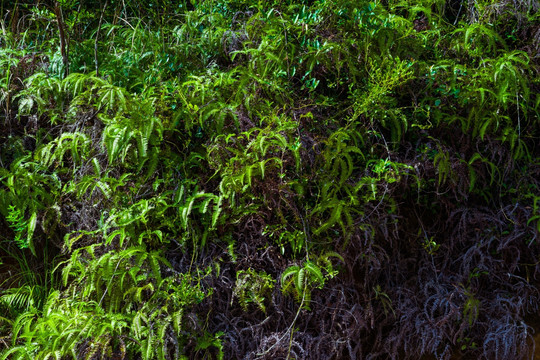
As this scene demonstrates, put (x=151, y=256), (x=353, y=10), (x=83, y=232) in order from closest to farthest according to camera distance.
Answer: (x=151, y=256), (x=83, y=232), (x=353, y=10)

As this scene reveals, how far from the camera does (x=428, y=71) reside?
2.64 m

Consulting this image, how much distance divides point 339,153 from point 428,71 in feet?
2.17

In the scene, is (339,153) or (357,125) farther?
(357,125)

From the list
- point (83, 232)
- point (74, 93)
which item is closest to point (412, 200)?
point (83, 232)

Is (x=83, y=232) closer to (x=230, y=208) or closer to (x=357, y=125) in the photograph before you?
(x=230, y=208)

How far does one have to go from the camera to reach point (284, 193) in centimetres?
229

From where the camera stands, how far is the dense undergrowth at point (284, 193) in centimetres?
223

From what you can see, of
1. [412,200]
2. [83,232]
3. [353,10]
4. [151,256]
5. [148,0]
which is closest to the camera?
[151,256]

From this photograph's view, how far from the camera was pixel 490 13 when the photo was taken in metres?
2.87

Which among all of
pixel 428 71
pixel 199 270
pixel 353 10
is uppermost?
pixel 353 10

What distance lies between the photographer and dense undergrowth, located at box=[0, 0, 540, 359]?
2.23 metres

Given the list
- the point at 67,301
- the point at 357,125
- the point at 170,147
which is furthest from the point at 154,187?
the point at 357,125

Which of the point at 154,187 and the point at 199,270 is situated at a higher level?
the point at 154,187

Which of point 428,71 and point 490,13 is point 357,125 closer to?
point 428,71
